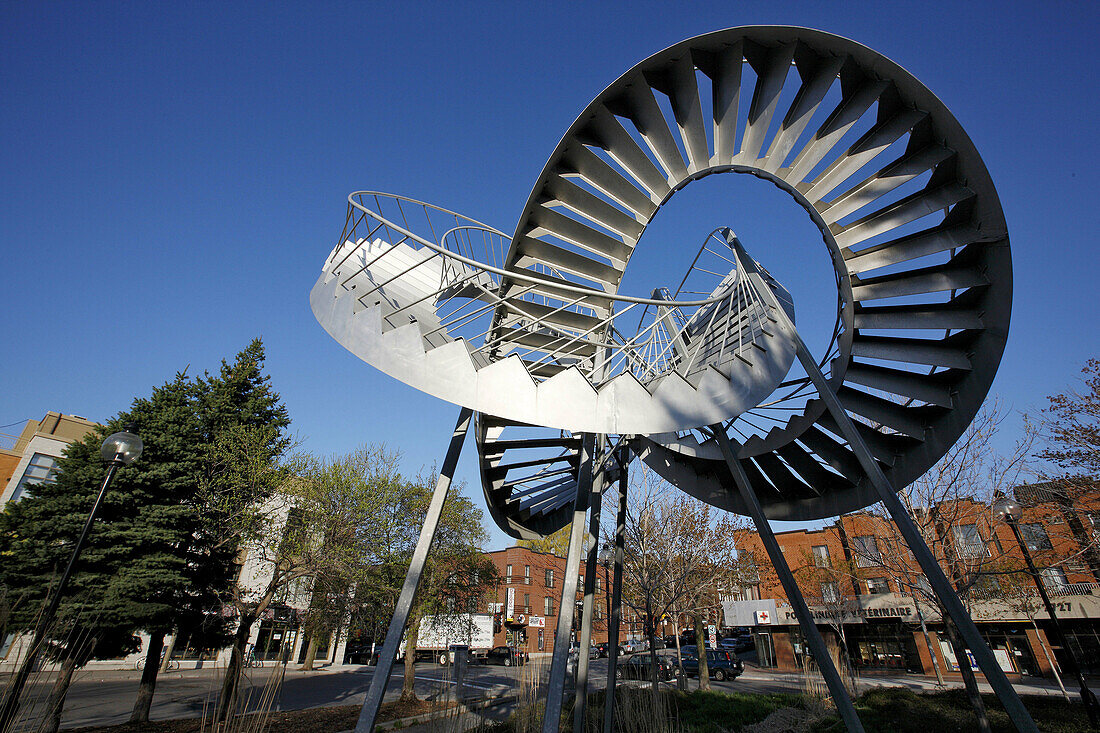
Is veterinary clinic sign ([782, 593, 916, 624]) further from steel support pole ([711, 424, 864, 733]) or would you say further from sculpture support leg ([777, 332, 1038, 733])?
sculpture support leg ([777, 332, 1038, 733])

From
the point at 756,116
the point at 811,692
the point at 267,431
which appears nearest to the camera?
the point at 756,116

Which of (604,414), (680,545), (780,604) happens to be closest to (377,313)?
(604,414)

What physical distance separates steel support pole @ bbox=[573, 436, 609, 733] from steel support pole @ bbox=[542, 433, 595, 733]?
3.47 feet

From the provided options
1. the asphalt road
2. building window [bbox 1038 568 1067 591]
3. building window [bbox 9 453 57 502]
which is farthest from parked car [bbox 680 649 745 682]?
building window [bbox 9 453 57 502]

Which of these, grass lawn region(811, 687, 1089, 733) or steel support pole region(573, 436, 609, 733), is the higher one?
steel support pole region(573, 436, 609, 733)

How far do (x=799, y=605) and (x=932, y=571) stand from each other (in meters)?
2.01

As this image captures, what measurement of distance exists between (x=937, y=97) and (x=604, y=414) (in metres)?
5.97

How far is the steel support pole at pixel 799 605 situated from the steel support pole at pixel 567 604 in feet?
8.29

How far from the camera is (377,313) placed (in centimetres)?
700

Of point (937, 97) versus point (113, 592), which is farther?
point (113, 592)

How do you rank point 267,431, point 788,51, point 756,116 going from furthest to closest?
point 267,431
point 756,116
point 788,51

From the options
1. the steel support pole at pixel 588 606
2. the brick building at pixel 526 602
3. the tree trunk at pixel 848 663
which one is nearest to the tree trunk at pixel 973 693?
the tree trunk at pixel 848 663

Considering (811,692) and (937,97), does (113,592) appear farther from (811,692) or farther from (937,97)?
(937,97)

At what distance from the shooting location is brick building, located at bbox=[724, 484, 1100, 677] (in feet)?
54.5
